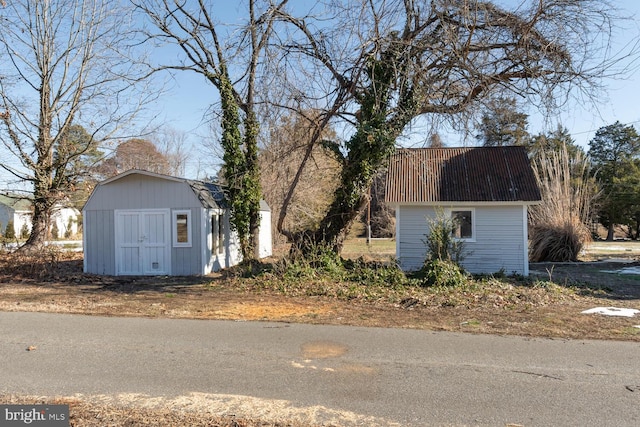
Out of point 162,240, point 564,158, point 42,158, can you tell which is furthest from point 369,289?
point 42,158

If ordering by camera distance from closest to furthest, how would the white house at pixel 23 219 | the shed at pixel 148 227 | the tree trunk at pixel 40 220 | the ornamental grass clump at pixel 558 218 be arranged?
the shed at pixel 148 227 → the ornamental grass clump at pixel 558 218 → the tree trunk at pixel 40 220 → the white house at pixel 23 219

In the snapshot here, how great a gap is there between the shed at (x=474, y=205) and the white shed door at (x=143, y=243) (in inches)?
307

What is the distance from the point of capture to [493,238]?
15523mm

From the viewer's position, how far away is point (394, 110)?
13523 millimetres

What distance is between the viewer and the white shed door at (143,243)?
1554 centimetres

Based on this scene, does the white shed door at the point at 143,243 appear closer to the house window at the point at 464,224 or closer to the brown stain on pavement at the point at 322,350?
the house window at the point at 464,224

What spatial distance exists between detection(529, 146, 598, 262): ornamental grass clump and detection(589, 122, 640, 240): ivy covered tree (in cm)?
2351

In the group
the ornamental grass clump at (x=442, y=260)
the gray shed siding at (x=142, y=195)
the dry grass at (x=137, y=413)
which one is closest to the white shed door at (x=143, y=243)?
the gray shed siding at (x=142, y=195)

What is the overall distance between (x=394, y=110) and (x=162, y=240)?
877 cm

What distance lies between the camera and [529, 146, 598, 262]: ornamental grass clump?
19594 millimetres

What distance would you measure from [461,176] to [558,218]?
21.5ft

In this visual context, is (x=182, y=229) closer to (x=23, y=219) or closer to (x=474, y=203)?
(x=474, y=203)

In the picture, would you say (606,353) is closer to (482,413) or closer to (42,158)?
(482,413)

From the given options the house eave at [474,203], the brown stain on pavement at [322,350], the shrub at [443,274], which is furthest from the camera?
the house eave at [474,203]
